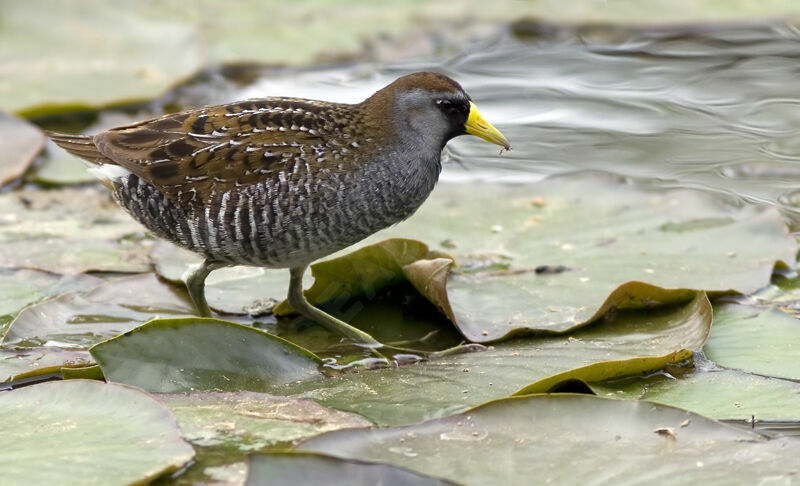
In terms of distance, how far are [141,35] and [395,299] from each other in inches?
170

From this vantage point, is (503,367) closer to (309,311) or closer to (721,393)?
(721,393)

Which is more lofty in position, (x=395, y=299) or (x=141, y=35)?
(x=141, y=35)

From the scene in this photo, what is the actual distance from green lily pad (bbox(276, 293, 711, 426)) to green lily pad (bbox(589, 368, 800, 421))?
76 mm

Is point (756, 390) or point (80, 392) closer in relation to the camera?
point (80, 392)

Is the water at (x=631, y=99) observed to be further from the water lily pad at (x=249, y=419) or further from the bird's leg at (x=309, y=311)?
the water lily pad at (x=249, y=419)

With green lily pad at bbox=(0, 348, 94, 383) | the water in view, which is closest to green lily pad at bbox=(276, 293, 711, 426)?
green lily pad at bbox=(0, 348, 94, 383)

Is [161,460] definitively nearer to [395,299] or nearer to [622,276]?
[395,299]

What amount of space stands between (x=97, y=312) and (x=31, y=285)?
0.41 metres

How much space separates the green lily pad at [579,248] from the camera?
4.44m

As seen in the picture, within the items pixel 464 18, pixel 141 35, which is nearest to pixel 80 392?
pixel 141 35

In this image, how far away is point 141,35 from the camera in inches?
323

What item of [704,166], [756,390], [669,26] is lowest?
[756,390]

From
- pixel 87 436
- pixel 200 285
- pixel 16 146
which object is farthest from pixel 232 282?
pixel 16 146

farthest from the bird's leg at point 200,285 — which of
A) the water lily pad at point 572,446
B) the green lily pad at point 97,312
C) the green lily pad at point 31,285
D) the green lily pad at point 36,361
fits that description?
the water lily pad at point 572,446
